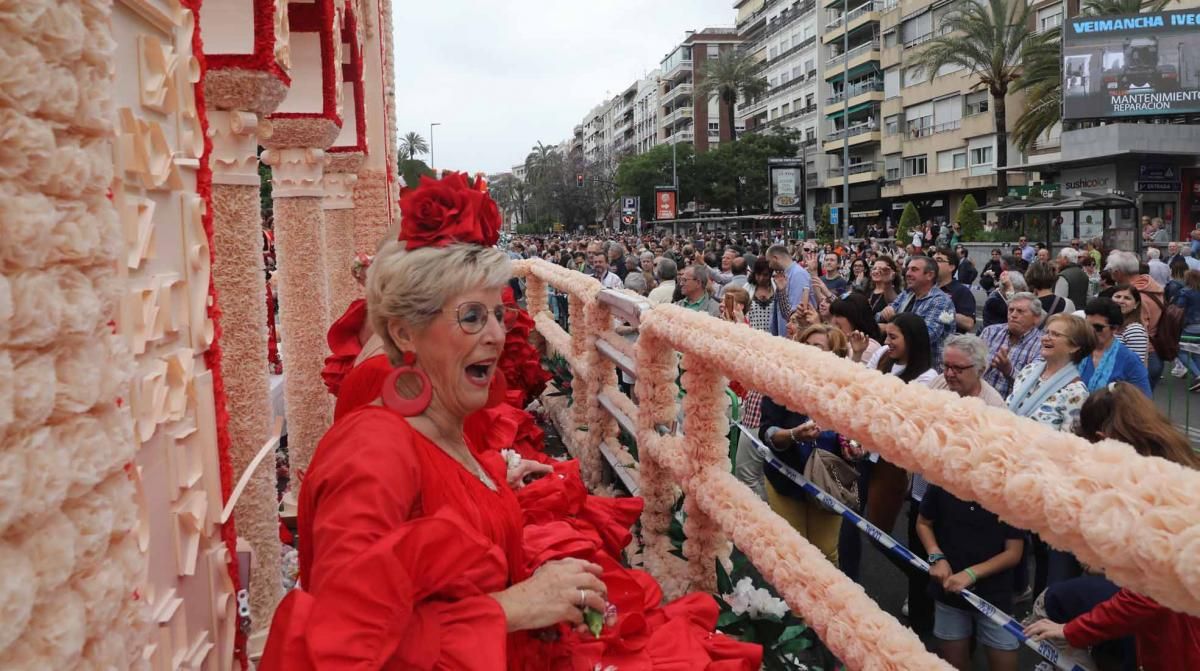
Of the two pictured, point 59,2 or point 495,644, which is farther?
point 495,644

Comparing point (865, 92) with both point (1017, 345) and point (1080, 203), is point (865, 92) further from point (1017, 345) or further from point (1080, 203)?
point (1017, 345)

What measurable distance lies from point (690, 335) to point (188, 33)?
5.53 ft

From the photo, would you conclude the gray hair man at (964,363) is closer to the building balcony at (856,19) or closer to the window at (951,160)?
the window at (951,160)

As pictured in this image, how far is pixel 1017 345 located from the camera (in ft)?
22.4

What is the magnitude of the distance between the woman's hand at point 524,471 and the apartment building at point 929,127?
1762 inches

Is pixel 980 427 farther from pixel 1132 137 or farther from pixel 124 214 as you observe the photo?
pixel 1132 137

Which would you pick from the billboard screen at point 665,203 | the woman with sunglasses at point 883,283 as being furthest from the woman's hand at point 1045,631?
the billboard screen at point 665,203

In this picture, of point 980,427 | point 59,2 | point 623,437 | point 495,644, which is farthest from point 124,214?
point 623,437

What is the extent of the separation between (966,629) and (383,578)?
2.95 m

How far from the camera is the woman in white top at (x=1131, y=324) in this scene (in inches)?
305

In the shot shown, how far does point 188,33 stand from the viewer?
2432 mm

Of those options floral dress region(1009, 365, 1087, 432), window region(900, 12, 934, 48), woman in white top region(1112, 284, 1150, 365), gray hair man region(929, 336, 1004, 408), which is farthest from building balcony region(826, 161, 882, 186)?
gray hair man region(929, 336, 1004, 408)

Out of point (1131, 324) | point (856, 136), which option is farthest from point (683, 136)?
point (1131, 324)

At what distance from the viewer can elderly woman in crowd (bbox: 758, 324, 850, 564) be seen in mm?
4641
